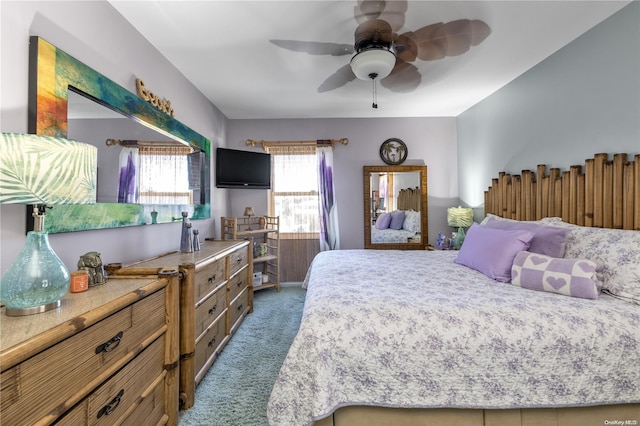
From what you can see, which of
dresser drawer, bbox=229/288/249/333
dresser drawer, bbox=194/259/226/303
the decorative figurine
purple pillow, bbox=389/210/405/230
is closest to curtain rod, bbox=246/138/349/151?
purple pillow, bbox=389/210/405/230

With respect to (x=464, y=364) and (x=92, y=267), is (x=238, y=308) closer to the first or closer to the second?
(x=92, y=267)

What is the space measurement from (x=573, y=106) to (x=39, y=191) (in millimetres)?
3389

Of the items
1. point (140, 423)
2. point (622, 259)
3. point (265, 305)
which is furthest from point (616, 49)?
point (265, 305)

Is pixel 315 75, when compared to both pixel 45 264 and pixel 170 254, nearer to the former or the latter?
pixel 170 254

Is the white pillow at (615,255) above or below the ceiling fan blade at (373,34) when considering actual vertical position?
below

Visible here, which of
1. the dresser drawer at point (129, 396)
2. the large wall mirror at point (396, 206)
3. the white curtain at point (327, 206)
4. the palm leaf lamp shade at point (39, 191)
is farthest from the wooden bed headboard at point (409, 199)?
the palm leaf lamp shade at point (39, 191)

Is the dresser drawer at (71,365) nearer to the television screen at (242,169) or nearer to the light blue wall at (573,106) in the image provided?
the television screen at (242,169)

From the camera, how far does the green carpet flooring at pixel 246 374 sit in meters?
1.69

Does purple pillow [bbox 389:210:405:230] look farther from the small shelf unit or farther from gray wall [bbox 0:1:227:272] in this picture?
gray wall [bbox 0:1:227:272]

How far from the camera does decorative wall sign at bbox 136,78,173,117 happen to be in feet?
6.88

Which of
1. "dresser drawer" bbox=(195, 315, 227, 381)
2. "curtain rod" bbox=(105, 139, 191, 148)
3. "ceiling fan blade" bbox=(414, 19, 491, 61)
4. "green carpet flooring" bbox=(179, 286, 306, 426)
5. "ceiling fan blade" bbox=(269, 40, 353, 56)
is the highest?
"ceiling fan blade" bbox=(414, 19, 491, 61)

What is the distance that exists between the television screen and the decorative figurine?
2423 mm

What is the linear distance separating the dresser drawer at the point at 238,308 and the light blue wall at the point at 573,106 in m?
3.20

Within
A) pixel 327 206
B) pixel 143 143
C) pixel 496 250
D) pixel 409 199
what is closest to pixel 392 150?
pixel 409 199
